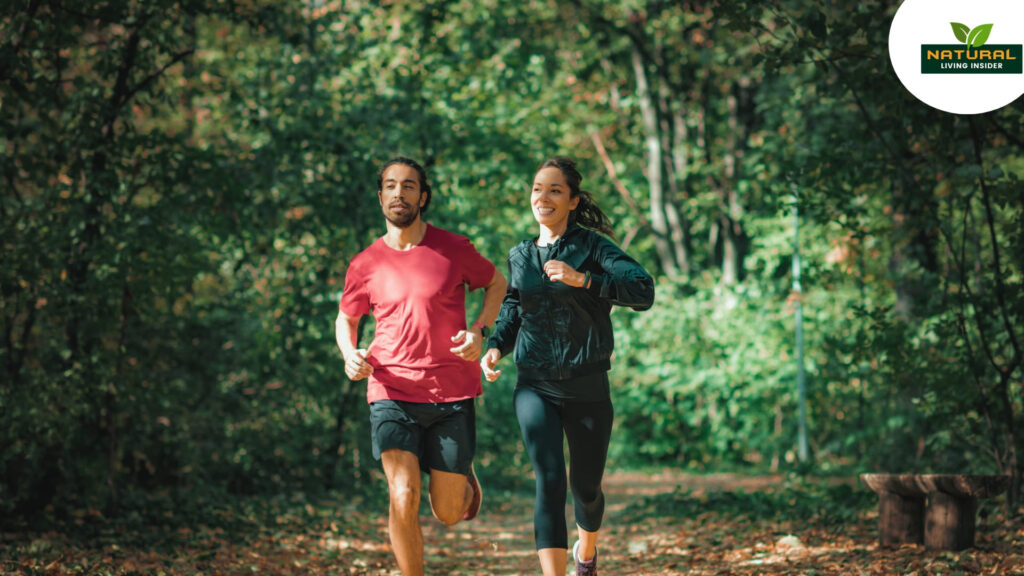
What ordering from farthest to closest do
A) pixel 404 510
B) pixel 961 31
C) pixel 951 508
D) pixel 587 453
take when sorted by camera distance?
pixel 961 31
pixel 951 508
pixel 587 453
pixel 404 510

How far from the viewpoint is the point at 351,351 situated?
5.48m

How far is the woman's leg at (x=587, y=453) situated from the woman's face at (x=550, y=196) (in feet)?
3.26

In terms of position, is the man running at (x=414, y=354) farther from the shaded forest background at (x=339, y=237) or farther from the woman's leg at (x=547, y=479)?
the shaded forest background at (x=339, y=237)

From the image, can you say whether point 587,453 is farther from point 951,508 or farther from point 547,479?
point 951,508

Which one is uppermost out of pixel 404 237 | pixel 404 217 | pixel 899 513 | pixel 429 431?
pixel 404 217

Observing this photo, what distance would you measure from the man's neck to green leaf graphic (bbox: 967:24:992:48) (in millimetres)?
5180

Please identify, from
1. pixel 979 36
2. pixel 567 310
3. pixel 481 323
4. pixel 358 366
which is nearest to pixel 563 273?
pixel 567 310

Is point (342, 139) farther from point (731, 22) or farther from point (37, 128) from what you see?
point (731, 22)

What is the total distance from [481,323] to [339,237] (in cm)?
579

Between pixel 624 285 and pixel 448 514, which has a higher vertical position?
pixel 624 285

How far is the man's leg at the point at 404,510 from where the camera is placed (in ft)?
17.4

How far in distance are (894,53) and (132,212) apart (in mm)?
6164

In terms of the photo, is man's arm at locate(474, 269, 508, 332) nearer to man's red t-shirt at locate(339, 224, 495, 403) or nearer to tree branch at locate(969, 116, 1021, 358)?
man's red t-shirt at locate(339, 224, 495, 403)

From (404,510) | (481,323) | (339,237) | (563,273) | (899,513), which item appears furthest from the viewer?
(339,237)
